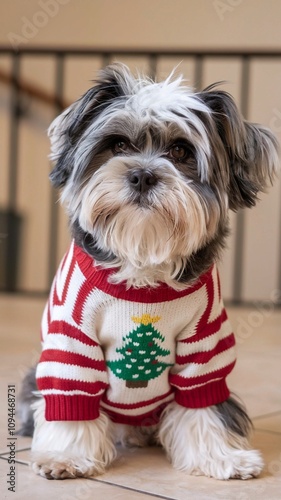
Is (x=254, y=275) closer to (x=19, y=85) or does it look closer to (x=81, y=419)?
(x=19, y=85)

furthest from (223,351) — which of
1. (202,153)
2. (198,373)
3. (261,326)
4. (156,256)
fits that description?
(261,326)

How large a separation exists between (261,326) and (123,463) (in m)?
2.29

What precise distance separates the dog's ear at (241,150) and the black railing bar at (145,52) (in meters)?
2.88

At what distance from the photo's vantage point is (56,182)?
70.5 inches

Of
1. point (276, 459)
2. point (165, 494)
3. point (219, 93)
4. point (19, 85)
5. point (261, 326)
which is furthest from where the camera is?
A: point (19, 85)

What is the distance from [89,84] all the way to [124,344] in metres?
4.22

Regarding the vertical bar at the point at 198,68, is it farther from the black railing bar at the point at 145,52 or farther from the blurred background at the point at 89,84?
the blurred background at the point at 89,84

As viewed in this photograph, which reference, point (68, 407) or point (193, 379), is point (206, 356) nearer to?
point (193, 379)

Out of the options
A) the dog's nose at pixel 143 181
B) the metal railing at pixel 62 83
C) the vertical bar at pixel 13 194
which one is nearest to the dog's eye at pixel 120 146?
the dog's nose at pixel 143 181

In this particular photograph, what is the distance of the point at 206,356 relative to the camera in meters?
1.77

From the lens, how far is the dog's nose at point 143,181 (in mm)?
1580

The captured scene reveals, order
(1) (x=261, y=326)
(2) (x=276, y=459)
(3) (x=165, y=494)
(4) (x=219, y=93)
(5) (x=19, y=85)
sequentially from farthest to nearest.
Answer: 1. (5) (x=19, y=85)
2. (1) (x=261, y=326)
3. (2) (x=276, y=459)
4. (4) (x=219, y=93)
5. (3) (x=165, y=494)

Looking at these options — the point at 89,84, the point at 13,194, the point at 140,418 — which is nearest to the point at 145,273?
the point at 140,418

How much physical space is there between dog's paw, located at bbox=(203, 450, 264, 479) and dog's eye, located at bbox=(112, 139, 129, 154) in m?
0.68
